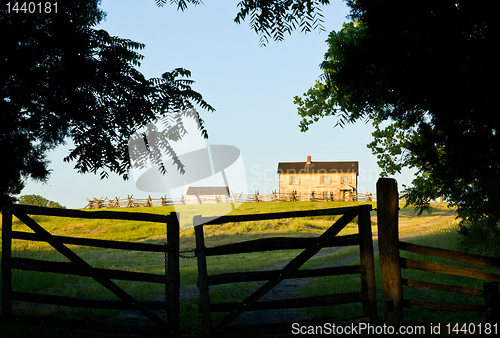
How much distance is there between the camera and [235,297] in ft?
33.1

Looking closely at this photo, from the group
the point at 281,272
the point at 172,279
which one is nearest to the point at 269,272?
the point at 281,272

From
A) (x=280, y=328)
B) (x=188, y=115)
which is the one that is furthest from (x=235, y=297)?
(x=188, y=115)

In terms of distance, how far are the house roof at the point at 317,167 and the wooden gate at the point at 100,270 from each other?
58.9 metres

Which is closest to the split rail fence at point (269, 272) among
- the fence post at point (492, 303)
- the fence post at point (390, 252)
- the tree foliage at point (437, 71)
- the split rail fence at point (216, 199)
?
the fence post at point (390, 252)

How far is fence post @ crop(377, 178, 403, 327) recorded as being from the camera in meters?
6.50

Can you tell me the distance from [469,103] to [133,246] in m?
6.11

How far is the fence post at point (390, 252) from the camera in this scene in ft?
21.3

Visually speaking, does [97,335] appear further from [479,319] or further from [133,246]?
[479,319]

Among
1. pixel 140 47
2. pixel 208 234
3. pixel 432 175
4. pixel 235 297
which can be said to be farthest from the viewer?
pixel 208 234

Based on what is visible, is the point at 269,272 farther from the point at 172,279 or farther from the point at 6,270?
the point at 6,270

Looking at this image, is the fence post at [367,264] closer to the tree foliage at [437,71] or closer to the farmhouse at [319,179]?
the tree foliage at [437,71]

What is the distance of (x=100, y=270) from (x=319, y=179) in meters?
59.0

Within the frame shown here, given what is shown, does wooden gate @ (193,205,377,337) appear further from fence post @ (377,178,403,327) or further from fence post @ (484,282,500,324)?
fence post @ (484,282,500,324)

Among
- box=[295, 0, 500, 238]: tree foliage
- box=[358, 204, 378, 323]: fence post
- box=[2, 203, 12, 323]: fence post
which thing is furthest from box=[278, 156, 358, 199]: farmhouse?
box=[2, 203, 12, 323]: fence post
